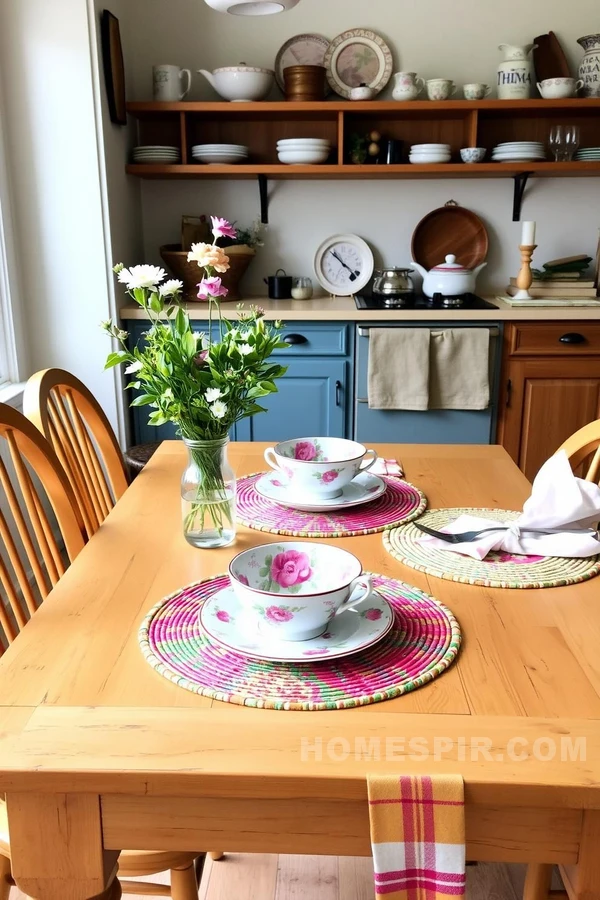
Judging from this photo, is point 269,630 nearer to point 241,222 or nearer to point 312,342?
point 312,342

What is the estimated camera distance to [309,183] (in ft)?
11.9

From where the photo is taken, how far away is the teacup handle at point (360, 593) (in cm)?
96

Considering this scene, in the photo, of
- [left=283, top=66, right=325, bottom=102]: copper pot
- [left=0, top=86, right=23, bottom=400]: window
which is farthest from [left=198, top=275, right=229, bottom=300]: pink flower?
[left=283, top=66, right=325, bottom=102]: copper pot

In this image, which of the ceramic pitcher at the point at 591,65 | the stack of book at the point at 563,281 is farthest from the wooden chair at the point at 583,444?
the ceramic pitcher at the point at 591,65

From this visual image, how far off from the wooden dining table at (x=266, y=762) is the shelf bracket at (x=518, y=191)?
2929 millimetres

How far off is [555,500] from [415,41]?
279cm

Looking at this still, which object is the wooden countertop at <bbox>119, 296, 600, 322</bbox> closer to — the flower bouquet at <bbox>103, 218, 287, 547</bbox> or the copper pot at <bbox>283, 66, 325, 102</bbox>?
the copper pot at <bbox>283, 66, 325, 102</bbox>

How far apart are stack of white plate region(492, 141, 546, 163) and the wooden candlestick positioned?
34 centimetres

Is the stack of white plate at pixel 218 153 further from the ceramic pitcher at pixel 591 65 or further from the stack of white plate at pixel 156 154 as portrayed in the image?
the ceramic pitcher at pixel 591 65

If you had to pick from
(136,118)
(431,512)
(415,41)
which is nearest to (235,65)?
(136,118)

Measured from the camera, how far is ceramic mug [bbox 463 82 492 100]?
3.29 meters

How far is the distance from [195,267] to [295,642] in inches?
99.4

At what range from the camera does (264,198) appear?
3.60 metres

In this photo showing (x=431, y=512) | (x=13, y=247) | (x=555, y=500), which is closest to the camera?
(x=555, y=500)
